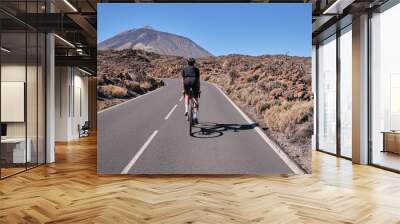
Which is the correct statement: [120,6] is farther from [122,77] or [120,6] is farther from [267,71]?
[267,71]

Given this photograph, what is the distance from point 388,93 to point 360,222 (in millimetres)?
4026

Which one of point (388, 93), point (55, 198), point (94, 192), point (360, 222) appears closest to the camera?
point (360, 222)

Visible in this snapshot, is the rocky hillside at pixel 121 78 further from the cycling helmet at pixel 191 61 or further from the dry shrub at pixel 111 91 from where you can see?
the cycling helmet at pixel 191 61

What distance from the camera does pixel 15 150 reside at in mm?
6918

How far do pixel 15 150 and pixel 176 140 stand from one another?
296cm

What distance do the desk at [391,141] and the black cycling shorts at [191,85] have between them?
362 centimetres

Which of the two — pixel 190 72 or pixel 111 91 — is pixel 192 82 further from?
pixel 111 91

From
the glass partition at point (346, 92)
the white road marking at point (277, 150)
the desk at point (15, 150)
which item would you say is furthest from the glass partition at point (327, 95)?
the desk at point (15, 150)

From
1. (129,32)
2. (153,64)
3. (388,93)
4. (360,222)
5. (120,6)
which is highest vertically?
(120,6)

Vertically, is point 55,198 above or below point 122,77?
below

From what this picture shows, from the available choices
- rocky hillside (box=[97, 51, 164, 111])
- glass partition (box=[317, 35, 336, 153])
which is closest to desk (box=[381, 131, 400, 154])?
glass partition (box=[317, 35, 336, 153])

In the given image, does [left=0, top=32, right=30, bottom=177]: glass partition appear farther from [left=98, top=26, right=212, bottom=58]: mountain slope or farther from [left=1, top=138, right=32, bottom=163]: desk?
[left=98, top=26, right=212, bottom=58]: mountain slope

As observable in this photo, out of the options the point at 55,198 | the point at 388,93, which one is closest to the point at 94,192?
the point at 55,198

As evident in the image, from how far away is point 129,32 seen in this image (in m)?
6.52
